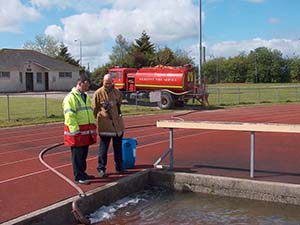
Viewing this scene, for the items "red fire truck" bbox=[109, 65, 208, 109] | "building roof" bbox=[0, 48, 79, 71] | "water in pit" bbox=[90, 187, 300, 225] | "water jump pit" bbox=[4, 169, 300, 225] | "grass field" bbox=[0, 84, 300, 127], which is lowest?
"water in pit" bbox=[90, 187, 300, 225]

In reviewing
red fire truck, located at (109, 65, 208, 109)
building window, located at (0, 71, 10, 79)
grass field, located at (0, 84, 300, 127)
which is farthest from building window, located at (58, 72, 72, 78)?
red fire truck, located at (109, 65, 208, 109)

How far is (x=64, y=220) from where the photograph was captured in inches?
246

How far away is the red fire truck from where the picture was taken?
2712 cm

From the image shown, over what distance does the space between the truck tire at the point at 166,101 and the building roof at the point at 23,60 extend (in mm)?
32343

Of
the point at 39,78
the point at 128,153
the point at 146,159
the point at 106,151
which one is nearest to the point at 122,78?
the point at 146,159

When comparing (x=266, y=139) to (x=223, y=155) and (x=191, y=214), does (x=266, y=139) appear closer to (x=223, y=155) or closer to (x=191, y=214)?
(x=223, y=155)

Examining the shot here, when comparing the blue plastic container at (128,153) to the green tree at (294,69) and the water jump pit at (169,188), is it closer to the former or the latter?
the water jump pit at (169,188)

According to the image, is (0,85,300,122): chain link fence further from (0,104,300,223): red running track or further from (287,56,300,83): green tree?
(287,56,300,83): green tree

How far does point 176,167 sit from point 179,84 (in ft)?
61.6

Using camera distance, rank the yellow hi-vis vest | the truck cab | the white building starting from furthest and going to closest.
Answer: the white building → the truck cab → the yellow hi-vis vest

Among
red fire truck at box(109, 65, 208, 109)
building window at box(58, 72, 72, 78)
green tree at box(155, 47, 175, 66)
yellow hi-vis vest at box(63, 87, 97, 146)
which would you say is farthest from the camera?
green tree at box(155, 47, 175, 66)

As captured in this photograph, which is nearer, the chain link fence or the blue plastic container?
the blue plastic container

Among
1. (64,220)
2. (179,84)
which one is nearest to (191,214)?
(64,220)

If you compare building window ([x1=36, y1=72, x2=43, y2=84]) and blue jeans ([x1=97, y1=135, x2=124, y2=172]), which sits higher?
building window ([x1=36, y1=72, x2=43, y2=84])
